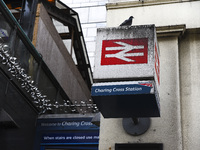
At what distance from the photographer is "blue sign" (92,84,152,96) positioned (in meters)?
4.14

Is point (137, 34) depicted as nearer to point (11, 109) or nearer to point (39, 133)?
point (11, 109)

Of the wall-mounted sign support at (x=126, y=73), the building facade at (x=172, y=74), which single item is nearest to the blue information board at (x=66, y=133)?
the building facade at (x=172, y=74)

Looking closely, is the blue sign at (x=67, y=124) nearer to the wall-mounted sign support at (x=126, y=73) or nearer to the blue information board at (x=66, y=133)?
the blue information board at (x=66, y=133)

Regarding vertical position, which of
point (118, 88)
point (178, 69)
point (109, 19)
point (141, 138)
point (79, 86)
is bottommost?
point (141, 138)

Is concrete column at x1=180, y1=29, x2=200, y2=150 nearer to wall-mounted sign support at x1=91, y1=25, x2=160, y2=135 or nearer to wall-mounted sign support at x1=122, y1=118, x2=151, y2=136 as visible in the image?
wall-mounted sign support at x1=122, y1=118, x2=151, y2=136

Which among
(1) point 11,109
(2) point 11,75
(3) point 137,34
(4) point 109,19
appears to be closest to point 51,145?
(1) point 11,109

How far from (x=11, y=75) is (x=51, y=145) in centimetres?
Result: 258

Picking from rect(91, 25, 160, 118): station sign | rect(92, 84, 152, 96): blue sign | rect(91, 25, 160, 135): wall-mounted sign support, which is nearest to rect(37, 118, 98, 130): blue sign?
rect(91, 25, 160, 135): wall-mounted sign support

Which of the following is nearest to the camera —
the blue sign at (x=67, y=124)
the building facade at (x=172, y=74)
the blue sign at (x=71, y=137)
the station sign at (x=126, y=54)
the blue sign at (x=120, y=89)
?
the blue sign at (x=120, y=89)

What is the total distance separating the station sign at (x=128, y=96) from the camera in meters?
4.15

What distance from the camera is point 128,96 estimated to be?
4.18 meters

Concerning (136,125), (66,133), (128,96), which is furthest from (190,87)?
(66,133)

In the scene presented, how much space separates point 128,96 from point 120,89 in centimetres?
13

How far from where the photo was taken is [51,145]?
1104 cm
